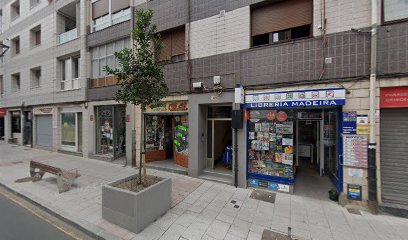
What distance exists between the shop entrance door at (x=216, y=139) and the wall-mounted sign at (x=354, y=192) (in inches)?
168

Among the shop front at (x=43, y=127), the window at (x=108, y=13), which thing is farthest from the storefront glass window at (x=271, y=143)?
the shop front at (x=43, y=127)

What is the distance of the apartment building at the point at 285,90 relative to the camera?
16.4 feet

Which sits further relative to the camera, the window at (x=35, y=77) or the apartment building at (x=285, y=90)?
the window at (x=35, y=77)

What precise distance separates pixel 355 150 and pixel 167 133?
7.70 metres

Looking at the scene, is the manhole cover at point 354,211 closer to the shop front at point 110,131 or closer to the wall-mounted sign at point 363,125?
the wall-mounted sign at point 363,125

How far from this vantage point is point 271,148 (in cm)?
646

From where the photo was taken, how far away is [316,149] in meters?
9.09

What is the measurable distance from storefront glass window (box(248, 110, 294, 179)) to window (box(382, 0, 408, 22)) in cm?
341

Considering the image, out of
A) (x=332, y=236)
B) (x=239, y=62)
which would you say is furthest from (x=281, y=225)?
(x=239, y=62)

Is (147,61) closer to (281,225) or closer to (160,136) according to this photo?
(281,225)

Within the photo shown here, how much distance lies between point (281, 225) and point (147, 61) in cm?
494

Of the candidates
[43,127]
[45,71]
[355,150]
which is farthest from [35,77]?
[355,150]

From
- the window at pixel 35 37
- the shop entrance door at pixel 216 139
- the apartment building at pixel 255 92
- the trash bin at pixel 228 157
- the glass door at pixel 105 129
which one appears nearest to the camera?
the apartment building at pixel 255 92

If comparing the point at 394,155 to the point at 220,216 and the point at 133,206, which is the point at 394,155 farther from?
the point at 133,206
